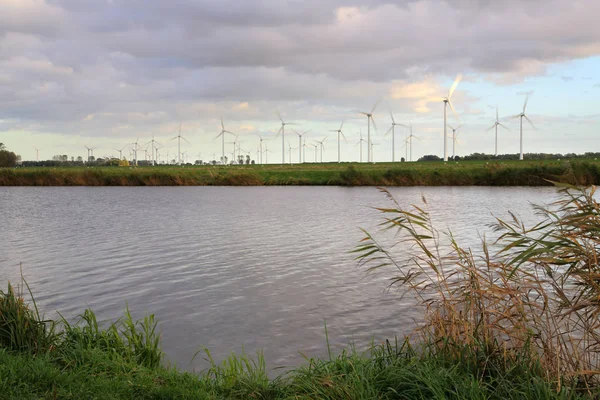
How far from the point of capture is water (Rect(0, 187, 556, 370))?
417 inches

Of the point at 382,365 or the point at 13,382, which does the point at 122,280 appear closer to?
the point at 13,382

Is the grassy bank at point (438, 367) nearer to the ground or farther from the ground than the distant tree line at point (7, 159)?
nearer to the ground

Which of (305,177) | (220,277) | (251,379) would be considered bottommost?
(220,277)

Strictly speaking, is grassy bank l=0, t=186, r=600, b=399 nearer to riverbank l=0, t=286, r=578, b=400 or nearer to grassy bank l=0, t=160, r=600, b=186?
Result: riverbank l=0, t=286, r=578, b=400

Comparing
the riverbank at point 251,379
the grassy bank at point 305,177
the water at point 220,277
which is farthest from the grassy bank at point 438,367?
the grassy bank at point 305,177

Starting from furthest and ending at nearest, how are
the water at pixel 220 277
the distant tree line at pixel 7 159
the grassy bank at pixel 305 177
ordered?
the distant tree line at pixel 7 159
the grassy bank at pixel 305 177
the water at pixel 220 277

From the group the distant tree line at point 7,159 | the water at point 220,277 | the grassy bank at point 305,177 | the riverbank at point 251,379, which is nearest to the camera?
the riverbank at point 251,379

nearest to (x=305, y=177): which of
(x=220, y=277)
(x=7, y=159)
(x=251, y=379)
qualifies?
(x=220, y=277)

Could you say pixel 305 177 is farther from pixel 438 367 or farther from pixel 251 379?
pixel 438 367

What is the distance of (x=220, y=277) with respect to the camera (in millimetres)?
16031

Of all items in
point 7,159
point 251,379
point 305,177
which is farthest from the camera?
point 7,159

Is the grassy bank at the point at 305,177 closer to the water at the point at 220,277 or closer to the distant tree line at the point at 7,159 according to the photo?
the water at the point at 220,277

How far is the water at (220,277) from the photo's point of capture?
417 inches

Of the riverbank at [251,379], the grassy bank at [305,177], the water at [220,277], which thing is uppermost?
the grassy bank at [305,177]
